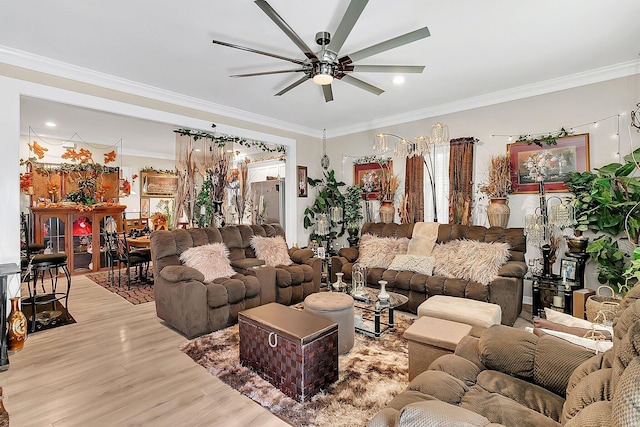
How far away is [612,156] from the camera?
3.53 meters

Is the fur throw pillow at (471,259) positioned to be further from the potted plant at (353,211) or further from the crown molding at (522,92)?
the crown molding at (522,92)

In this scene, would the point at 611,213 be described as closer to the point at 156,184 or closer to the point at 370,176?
the point at 370,176

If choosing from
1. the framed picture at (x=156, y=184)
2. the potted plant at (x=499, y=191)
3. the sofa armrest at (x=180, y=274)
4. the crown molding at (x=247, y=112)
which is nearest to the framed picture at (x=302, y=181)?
the crown molding at (x=247, y=112)

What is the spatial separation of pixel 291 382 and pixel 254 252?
247 centimetres

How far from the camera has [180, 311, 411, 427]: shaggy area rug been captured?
204 cm

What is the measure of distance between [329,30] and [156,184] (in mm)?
7061

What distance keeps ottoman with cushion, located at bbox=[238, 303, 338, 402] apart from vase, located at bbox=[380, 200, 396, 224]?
3041 millimetres

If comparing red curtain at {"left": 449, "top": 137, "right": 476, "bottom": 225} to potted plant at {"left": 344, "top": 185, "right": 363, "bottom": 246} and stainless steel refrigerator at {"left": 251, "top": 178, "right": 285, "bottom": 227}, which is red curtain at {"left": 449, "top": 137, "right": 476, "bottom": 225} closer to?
potted plant at {"left": 344, "top": 185, "right": 363, "bottom": 246}

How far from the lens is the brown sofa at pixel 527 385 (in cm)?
95

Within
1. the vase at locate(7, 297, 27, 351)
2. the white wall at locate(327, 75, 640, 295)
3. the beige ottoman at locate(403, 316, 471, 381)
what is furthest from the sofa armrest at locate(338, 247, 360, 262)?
the vase at locate(7, 297, 27, 351)

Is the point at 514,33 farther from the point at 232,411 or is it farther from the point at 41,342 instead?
the point at 41,342

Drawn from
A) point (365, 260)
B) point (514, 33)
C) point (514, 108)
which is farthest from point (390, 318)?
point (514, 108)

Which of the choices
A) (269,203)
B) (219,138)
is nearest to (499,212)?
(269,203)

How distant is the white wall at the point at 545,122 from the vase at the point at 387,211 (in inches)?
46.1
